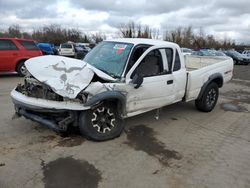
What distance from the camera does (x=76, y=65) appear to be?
4.96 meters

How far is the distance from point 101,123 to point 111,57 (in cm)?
140

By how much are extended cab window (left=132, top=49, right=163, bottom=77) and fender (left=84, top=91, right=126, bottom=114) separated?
653 mm

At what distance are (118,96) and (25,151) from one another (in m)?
1.77

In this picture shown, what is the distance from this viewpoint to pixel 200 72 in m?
6.82

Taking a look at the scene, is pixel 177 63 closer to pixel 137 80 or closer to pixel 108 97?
pixel 137 80

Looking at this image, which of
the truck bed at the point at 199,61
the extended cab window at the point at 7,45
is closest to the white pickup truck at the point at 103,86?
the truck bed at the point at 199,61

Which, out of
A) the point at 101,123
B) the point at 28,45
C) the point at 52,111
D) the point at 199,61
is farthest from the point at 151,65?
the point at 28,45

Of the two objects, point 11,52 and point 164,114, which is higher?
point 11,52

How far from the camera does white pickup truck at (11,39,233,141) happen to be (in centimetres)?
465

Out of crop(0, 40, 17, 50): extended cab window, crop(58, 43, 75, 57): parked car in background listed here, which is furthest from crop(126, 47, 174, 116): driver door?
crop(58, 43, 75, 57): parked car in background

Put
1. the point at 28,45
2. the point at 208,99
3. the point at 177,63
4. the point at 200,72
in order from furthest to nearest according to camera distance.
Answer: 1. the point at 28,45
2. the point at 208,99
3. the point at 200,72
4. the point at 177,63

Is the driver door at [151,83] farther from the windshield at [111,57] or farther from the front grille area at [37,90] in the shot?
the front grille area at [37,90]

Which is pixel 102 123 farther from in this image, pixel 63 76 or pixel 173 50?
pixel 173 50

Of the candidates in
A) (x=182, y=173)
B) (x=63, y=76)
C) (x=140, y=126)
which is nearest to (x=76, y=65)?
(x=63, y=76)
